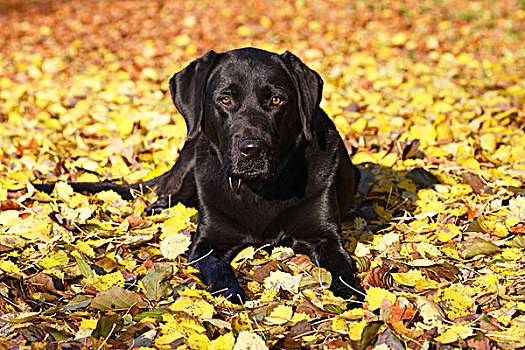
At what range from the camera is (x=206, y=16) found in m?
11.1

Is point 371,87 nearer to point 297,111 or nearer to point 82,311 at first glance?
point 297,111

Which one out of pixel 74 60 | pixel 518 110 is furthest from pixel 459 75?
pixel 74 60

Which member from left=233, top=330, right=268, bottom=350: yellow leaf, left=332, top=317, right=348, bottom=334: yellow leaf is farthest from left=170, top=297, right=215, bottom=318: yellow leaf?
left=332, top=317, right=348, bottom=334: yellow leaf

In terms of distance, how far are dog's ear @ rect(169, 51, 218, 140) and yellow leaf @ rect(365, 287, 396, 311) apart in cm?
139

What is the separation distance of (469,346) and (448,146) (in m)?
2.93

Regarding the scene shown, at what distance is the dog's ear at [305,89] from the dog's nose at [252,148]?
0.38m

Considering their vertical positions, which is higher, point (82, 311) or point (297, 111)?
point (297, 111)

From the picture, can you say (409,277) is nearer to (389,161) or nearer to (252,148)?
(252,148)

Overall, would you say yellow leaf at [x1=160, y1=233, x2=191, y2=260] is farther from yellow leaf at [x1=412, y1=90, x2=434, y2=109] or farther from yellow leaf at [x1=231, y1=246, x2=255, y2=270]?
yellow leaf at [x1=412, y1=90, x2=434, y2=109]

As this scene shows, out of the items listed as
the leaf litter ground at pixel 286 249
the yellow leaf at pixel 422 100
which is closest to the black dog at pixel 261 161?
the leaf litter ground at pixel 286 249

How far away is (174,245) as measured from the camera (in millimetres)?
3486

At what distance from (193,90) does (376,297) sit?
162 centimetres

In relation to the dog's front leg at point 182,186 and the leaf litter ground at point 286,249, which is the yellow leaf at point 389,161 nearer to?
the leaf litter ground at point 286,249

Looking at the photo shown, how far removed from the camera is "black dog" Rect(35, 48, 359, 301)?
3.28 metres
